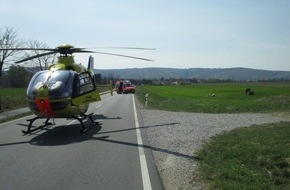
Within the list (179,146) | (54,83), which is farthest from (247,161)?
(54,83)

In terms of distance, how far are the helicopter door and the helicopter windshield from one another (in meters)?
0.53

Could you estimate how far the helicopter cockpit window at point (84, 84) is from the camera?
16031 millimetres

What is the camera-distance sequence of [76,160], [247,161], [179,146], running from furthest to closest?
[179,146], [76,160], [247,161]

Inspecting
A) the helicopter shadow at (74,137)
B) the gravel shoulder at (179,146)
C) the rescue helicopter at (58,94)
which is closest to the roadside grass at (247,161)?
the gravel shoulder at (179,146)

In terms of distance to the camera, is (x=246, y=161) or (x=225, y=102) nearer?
(x=246, y=161)

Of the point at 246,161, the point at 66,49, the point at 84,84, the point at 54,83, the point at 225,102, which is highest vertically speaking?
the point at 66,49

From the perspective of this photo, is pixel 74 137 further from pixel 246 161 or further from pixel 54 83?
pixel 246 161

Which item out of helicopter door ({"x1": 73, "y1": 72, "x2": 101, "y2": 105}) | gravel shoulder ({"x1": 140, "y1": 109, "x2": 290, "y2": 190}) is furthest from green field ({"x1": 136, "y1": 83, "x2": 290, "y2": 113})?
helicopter door ({"x1": 73, "y1": 72, "x2": 101, "y2": 105})

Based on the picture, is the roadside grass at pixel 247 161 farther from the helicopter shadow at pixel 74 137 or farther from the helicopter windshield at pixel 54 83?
the helicopter windshield at pixel 54 83

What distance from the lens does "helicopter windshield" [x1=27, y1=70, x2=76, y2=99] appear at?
570 inches

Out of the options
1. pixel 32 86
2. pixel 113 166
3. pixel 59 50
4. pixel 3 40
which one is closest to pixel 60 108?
pixel 32 86

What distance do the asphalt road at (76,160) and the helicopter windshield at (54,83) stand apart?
1.50m

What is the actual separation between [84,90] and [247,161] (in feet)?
30.9

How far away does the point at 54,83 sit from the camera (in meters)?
14.7
